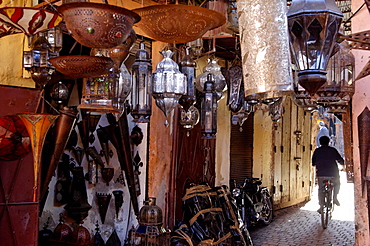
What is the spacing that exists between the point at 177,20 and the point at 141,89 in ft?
4.65

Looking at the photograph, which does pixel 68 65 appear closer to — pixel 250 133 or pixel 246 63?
pixel 246 63

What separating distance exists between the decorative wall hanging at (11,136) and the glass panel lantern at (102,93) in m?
0.65

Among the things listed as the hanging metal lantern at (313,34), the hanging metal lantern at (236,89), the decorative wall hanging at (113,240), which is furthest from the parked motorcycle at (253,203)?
the hanging metal lantern at (313,34)

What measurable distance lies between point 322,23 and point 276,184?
8.43 m

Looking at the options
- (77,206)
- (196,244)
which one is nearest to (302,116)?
(196,244)

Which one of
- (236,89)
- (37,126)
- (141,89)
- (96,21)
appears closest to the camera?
(96,21)

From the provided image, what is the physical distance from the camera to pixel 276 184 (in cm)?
1007

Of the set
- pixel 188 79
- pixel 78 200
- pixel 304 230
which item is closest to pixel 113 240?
pixel 78 200

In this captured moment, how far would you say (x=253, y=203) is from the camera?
802cm

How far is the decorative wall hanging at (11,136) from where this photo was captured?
360 centimetres

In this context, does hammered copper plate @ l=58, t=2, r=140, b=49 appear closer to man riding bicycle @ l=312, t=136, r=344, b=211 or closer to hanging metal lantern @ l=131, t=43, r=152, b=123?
hanging metal lantern @ l=131, t=43, r=152, b=123

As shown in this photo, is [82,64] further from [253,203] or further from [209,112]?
[253,203]

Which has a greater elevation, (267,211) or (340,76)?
(340,76)

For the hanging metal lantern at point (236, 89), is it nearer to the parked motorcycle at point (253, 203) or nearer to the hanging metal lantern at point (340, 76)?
the hanging metal lantern at point (340, 76)
